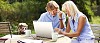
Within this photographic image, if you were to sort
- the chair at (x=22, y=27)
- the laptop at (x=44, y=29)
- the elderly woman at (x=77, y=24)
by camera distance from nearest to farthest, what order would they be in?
the elderly woman at (x=77, y=24)
the laptop at (x=44, y=29)
the chair at (x=22, y=27)

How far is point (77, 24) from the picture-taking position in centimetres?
315

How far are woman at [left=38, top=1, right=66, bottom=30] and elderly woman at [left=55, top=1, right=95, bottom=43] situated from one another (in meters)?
0.71

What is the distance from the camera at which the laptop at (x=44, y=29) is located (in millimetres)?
3348

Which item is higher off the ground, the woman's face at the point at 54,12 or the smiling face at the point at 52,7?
the smiling face at the point at 52,7

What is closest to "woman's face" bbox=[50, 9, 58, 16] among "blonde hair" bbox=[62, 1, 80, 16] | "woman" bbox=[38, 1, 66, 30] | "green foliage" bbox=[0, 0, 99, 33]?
"woman" bbox=[38, 1, 66, 30]

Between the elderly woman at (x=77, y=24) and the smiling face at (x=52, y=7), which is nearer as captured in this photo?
the elderly woman at (x=77, y=24)

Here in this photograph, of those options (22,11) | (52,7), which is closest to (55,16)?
(52,7)

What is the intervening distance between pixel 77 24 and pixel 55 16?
1.02 meters

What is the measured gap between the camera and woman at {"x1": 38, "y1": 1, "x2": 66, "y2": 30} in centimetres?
396

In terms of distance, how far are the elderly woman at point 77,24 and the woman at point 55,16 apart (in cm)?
71

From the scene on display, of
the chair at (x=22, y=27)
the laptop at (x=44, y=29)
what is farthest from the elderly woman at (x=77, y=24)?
the chair at (x=22, y=27)

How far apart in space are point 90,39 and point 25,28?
3.49 ft

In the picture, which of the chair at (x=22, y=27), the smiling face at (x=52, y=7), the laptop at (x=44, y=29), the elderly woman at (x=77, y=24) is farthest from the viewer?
the smiling face at (x=52, y=7)

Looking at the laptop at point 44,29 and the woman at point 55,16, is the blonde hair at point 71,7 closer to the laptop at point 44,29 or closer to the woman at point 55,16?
the laptop at point 44,29
